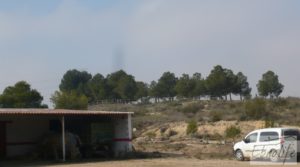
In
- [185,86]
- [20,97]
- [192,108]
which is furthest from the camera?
[185,86]

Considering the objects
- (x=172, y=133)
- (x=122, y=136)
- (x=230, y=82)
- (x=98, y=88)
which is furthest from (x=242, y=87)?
(x=122, y=136)

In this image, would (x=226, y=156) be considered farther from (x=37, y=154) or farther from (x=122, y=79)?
(x=122, y=79)

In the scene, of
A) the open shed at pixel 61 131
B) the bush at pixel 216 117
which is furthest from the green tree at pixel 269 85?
the open shed at pixel 61 131

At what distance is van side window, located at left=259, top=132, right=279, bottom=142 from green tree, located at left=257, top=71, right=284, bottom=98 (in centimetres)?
6164

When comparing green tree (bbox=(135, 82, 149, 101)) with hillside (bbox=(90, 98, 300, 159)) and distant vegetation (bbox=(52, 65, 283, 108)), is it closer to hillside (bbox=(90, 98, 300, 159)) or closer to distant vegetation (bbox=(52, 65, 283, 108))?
distant vegetation (bbox=(52, 65, 283, 108))

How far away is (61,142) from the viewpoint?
33906 mm

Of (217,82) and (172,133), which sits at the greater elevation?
(217,82)

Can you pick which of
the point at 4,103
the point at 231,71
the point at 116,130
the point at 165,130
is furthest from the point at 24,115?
the point at 231,71

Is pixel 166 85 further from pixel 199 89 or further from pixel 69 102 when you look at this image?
pixel 69 102

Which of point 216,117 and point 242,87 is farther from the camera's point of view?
point 242,87

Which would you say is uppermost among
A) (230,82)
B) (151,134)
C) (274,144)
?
(230,82)

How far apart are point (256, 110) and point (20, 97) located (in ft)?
84.6

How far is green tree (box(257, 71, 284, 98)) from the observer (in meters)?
88.6

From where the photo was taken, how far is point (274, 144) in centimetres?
2664
